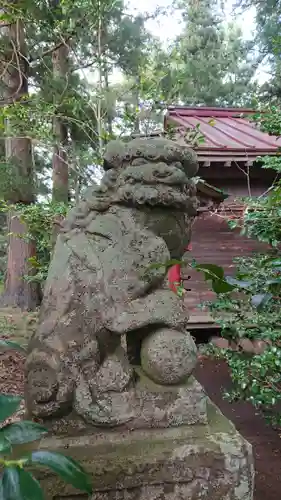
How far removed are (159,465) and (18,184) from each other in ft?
15.1

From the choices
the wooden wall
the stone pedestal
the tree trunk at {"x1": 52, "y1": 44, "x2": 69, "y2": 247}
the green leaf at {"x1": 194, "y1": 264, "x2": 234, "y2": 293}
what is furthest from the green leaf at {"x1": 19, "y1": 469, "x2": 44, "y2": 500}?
the tree trunk at {"x1": 52, "y1": 44, "x2": 69, "y2": 247}

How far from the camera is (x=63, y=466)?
63 centimetres

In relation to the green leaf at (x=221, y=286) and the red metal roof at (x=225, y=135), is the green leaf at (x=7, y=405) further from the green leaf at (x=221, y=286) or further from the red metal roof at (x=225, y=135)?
the red metal roof at (x=225, y=135)

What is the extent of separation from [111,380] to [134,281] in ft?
1.11

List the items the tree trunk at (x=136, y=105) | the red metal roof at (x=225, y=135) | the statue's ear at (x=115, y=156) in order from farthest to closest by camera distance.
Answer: the red metal roof at (x=225, y=135)
the tree trunk at (x=136, y=105)
the statue's ear at (x=115, y=156)

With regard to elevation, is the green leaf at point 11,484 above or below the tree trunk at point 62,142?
below

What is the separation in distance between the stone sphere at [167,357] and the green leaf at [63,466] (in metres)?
0.73

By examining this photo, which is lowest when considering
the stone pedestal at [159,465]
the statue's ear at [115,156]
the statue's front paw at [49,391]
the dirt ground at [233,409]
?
the dirt ground at [233,409]

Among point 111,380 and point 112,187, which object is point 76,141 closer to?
point 112,187

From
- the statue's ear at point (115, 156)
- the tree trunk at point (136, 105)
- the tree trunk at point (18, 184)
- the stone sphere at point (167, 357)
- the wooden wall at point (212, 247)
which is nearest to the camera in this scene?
the stone sphere at point (167, 357)

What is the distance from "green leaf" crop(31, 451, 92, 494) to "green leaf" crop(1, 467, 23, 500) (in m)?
0.04

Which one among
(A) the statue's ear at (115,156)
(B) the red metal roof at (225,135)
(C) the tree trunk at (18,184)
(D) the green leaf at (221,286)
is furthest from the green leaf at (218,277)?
(C) the tree trunk at (18,184)

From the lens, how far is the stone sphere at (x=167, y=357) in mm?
1360

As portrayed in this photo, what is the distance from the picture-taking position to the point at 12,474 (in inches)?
22.3
